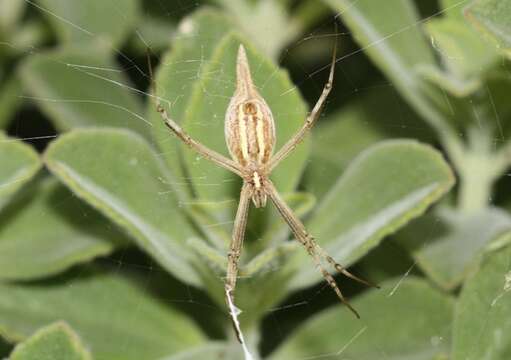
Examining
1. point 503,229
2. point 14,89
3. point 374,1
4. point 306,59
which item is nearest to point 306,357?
point 503,229

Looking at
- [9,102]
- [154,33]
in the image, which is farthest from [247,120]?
[9,102]

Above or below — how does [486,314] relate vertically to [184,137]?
below

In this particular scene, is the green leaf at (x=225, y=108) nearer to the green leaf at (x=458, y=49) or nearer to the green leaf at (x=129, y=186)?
the green leaf at (x=129, y=186)

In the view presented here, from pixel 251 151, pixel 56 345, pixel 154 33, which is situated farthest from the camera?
pixel 154 33

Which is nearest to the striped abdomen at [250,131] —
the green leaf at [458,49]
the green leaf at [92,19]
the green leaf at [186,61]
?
the green leaf at [186,61]

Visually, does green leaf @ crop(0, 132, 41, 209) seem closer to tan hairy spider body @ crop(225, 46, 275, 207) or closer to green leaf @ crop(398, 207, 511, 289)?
tan hairy spider body @ crop(225, 46, 275, 207)

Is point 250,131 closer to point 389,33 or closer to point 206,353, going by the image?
point 389,33

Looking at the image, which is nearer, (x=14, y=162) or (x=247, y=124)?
(x=14, y=162)
